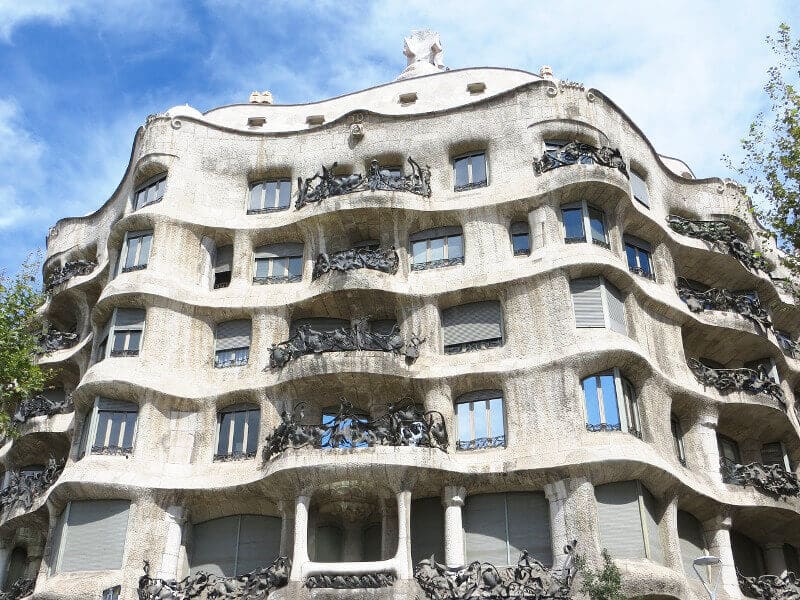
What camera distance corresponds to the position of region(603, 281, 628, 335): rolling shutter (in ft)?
89.8

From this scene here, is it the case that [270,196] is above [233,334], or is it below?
above

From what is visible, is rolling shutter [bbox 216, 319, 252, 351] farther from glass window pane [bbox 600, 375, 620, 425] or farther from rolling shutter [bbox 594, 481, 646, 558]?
rolling shutter [bbox 594, 481, 646, 558]

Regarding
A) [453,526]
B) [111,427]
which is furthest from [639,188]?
[111,427]

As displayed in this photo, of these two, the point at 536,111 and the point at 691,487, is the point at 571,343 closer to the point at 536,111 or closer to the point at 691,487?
the point at 691,487

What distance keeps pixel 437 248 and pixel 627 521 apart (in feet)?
35.2

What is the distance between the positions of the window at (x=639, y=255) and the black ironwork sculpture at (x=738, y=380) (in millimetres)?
3323

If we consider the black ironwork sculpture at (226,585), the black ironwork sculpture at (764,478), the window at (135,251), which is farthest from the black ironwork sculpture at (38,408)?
the black ironwork sculpture at (764,478)

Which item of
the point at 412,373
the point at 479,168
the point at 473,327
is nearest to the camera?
the point at 412,373

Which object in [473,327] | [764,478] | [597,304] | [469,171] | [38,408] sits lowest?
[764,478]

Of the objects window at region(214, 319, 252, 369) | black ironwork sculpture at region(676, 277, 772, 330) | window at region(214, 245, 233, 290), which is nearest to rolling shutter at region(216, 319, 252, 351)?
window at region(214, 319, 252, 369)

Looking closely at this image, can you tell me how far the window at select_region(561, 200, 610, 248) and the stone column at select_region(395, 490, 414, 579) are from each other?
9545 millimetres

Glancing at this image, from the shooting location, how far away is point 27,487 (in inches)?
1196

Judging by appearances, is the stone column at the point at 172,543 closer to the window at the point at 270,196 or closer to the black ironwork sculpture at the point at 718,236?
the window at the point at 270,196

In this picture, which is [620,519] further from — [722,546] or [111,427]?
[111,427]
